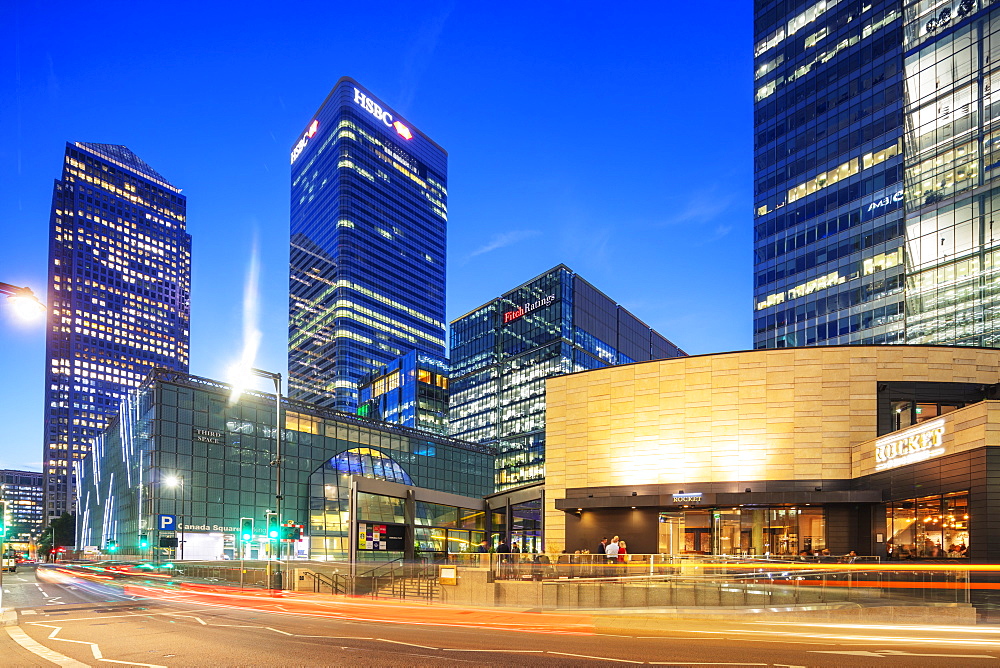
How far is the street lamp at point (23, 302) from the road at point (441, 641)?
7136mm

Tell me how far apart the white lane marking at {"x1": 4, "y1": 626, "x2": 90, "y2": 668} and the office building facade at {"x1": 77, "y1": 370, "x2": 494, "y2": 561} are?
3478 centimetres

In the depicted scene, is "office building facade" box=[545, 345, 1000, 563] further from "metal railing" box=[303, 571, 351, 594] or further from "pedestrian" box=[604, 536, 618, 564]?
"metal railing" box=[303, 571, 351, 594]

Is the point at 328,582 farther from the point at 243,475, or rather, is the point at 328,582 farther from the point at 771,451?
the point at 243,475

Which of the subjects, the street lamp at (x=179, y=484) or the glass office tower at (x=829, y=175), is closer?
the street lamp at (x=179, y=484)

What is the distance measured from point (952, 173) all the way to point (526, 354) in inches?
3800

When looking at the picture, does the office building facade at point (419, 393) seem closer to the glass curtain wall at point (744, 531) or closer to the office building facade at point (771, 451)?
the office building facade at point (771, 451)

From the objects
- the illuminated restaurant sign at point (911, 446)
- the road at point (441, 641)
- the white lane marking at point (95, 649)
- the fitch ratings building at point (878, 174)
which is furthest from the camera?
the fitch ratings building at point (878, 174)

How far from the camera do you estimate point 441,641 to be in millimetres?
18047

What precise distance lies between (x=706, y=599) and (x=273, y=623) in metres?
14.3

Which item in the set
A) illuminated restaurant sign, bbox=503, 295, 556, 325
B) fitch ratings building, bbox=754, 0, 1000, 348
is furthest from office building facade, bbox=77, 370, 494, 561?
illuminated restaurant sign, bbox=503, 295, 556, 325

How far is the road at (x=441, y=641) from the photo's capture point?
571 inches

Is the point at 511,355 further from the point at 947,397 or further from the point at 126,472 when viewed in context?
the point at 947,397

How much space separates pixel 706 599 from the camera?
25734 mm

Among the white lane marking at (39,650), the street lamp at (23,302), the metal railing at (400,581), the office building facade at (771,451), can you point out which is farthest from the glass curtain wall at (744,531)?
the street lamp at (23,302)
